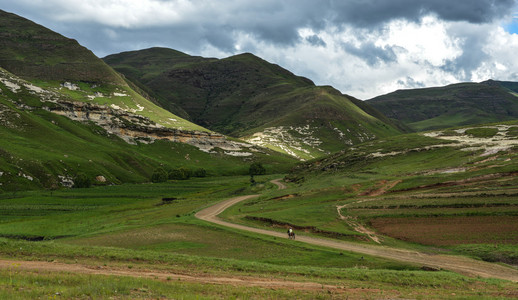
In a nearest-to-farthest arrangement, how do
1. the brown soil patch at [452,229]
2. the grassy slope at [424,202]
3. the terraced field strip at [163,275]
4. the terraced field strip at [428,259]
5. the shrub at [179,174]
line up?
the terraced field strip at [163,275] < the terraced field strip at [428,259] < the brown soil patch at [452,229] < the grassy slope at [424,202] < the shrub at [179,174]

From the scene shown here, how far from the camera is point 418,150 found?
454ft

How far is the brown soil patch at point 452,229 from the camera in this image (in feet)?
171

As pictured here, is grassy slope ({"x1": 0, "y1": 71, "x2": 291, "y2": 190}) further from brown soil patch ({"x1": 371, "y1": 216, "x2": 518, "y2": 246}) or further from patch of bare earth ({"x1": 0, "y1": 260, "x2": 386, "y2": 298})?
brown soil patch ({"x1": 371, "y1": 216, "x2": 518, "y2": 246})

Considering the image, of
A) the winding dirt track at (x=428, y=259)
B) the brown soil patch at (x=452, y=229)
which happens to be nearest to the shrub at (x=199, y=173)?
the winding dirt track at (x=428, y=259)

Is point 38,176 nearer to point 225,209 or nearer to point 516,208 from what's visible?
point 225,209

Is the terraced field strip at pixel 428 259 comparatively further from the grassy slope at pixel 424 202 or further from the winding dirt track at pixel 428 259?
the grassy slope at pixel 424 202

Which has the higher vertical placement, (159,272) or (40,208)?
(159,272)

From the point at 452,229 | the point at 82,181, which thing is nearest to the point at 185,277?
the point at 452,229

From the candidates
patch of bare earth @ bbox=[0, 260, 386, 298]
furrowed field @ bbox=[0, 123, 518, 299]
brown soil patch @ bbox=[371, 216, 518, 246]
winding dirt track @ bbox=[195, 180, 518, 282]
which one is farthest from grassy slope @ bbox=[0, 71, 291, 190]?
brown soil patch @ bbox=[371, 216, 518, 246]

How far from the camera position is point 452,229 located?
56844 millimetres

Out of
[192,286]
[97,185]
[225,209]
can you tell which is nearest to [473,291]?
[192,286]

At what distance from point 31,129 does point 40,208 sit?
98.6m

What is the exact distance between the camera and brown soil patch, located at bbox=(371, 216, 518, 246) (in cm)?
5222

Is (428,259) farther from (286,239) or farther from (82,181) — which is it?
(82,181)
